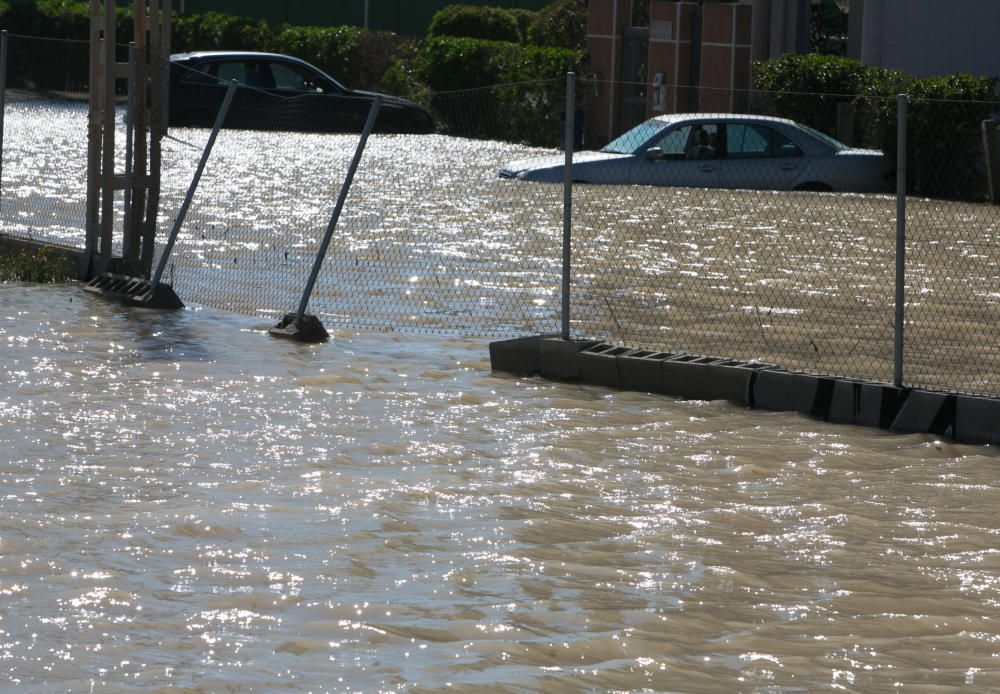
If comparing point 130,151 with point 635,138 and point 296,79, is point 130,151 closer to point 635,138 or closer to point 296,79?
point 635,138

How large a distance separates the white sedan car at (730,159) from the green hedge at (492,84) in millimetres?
977

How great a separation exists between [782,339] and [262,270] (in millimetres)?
4980

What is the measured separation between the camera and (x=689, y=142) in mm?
20250

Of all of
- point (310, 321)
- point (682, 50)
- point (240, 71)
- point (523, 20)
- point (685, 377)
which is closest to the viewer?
point (685, 377)

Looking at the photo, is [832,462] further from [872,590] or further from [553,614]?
[553,614]

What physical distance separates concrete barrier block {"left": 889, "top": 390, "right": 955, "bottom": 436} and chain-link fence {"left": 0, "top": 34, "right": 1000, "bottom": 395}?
25 cm

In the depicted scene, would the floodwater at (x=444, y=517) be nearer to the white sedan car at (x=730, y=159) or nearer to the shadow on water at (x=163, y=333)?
the shadow on water at (x=163, y=333)

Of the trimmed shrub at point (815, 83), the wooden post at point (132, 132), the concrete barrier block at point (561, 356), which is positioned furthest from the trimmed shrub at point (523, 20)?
the concrete barrier block at point (561, 356)

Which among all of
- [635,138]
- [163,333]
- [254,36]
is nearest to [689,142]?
[635,138]

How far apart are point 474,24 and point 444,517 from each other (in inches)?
1262

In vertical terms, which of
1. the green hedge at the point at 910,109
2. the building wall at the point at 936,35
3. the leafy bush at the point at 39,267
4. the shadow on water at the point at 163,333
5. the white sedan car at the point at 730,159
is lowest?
the shadow on water at the point at 163,333

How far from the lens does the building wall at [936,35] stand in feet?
87.3

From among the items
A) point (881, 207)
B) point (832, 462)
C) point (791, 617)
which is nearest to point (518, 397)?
point (832, 462)

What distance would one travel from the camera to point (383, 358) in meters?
11.1
